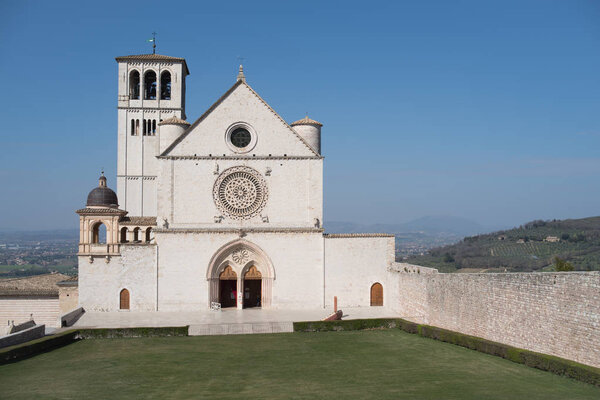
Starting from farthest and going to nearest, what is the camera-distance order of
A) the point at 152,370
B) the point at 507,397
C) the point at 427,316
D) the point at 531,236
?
the point at 531,236
the point at 427,316
the point at 152,370
the point at 507,397

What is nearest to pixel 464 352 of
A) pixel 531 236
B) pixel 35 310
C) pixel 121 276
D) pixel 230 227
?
pixel 230 227

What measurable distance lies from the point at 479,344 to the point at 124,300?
20.1m

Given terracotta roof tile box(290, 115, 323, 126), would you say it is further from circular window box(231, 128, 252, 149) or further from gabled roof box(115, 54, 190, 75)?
gabled roof box(115, 54, 190, 75)

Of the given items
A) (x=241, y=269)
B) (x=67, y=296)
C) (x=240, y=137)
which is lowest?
(x=67, y=296)

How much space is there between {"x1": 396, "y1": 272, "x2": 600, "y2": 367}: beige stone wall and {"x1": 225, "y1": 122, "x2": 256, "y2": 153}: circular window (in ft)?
43.2

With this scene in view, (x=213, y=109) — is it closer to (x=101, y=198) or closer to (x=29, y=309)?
(x=101, y=198)

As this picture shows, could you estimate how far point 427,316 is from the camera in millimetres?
29703

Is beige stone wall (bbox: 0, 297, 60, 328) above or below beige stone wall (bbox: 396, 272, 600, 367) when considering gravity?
below

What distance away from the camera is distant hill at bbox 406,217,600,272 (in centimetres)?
8459

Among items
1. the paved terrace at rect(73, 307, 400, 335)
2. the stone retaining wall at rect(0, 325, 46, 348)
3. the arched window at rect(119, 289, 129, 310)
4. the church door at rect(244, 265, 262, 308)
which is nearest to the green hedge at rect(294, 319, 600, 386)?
the paved terrace at rect(73, 307, 400, 335)

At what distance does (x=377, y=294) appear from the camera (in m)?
36.0

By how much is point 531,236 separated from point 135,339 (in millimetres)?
96907

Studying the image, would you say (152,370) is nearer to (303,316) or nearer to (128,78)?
(303,316)

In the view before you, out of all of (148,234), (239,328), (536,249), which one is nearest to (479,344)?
(239,328)
